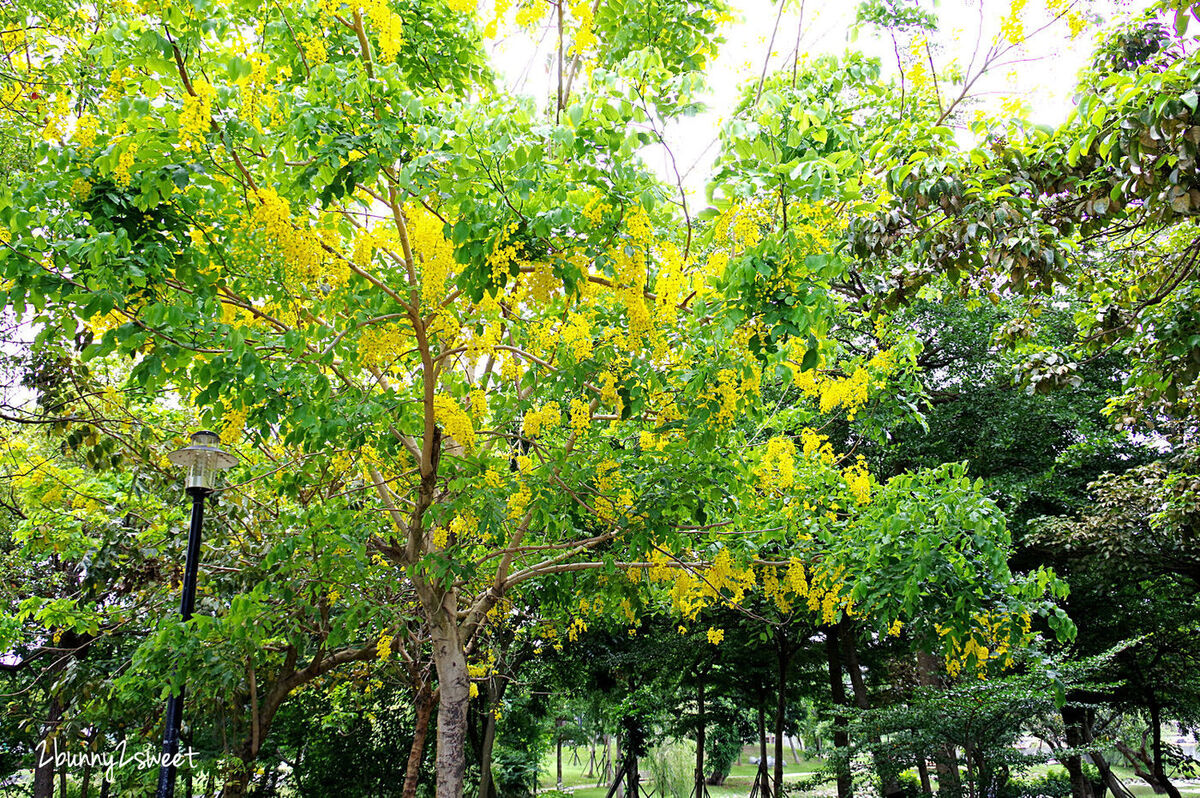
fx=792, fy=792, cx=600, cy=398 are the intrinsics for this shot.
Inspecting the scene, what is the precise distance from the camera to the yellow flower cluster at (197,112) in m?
2.71

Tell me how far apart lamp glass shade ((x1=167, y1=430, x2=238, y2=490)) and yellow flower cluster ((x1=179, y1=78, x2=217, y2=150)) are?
189 cm

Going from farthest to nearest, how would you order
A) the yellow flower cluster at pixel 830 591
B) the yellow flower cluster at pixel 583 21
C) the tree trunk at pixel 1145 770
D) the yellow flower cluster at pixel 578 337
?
the tree trunk at pixel 1145 770 < the yellow flower cluster at pixel 830 591 < the yellow flower cluster at pixel 583 21 < the yellow flower cluster at pixel 578 337

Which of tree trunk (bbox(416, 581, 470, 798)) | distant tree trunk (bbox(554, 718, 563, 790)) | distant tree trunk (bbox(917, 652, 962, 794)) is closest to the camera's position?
tree trunk (bbox(416, 581, 470, 798))

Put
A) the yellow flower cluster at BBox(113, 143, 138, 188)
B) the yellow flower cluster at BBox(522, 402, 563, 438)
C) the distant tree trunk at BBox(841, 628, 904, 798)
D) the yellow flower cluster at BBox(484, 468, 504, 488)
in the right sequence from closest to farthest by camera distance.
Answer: the yellow flower cluster at BBox(113, 143, 138, 188) → the yellow flower cluster at BBox(522, 402, 563, 438) → the yellow flower cluster at BBox(484, 468, 504, 488) → the distant tree trunk at BBox(841, 628, 904, 798)

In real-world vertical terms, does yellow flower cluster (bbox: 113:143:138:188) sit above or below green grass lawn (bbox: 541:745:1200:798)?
above

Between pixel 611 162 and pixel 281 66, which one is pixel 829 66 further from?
pixel 281 66

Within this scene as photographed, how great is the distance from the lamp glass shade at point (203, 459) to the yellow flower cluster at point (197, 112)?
1890mm

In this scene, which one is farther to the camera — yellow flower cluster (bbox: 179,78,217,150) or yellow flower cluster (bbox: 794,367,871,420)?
yellow flower cluster (bbox: 794,367,871,420)

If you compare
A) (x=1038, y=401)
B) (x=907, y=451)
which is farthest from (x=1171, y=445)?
(x=907, y=451)

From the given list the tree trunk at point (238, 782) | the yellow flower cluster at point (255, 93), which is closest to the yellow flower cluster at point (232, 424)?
the yellow flower cluster at point (255, 93)

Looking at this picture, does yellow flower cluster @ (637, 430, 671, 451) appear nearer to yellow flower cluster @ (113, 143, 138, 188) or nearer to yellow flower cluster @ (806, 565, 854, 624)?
yellow flower cluster @ (806, 565, 854, 624)

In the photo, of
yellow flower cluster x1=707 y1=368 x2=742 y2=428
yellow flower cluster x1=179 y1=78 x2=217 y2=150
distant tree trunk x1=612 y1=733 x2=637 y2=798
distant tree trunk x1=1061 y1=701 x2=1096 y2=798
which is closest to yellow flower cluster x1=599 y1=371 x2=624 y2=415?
yellow flower cluster x1=707 y1=368 x2=742 y2=428

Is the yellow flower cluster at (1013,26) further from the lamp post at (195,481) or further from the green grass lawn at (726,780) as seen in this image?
the green grass lawn at (726,780)

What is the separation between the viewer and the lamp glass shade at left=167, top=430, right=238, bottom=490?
4090mm
